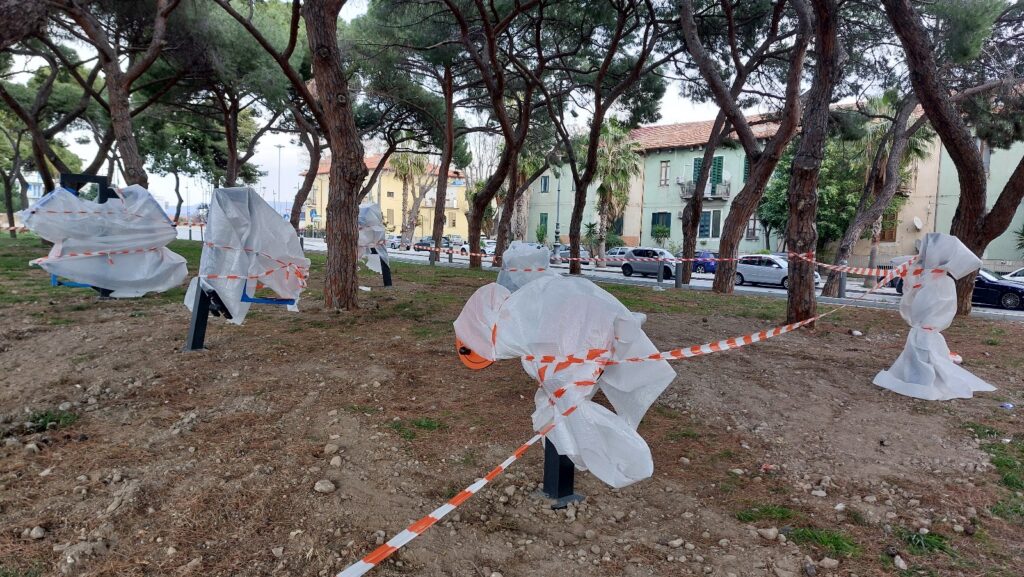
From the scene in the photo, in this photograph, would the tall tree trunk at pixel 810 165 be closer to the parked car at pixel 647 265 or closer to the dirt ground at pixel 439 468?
the dirt ground at pixel 439 468

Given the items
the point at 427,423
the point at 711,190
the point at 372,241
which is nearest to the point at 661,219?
the point at 711,190

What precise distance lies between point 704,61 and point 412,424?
8.18 meters

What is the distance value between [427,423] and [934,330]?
441 cm

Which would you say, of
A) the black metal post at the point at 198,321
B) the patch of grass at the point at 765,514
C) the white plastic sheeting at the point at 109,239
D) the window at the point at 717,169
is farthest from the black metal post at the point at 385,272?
the window at the point at 717,169

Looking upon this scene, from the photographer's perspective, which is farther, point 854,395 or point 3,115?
point 3,115

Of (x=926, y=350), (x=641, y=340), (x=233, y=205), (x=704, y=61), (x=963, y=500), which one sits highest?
(x=704, y=61)

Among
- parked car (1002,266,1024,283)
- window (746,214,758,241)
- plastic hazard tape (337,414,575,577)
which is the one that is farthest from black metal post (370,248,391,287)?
window (746,214,758,241)

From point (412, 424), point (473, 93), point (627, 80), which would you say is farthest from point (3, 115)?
point (412, 424)

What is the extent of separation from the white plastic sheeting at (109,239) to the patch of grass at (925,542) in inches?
338

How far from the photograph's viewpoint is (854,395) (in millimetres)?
5074

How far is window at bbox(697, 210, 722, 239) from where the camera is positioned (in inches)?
1331

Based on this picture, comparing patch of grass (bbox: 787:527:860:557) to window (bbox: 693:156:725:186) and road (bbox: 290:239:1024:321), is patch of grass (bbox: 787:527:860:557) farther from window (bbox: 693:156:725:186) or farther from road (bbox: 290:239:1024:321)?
window (bbox: 693:156:725:186)

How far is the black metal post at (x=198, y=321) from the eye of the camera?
5480mm

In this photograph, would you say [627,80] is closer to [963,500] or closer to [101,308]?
[101,308]
